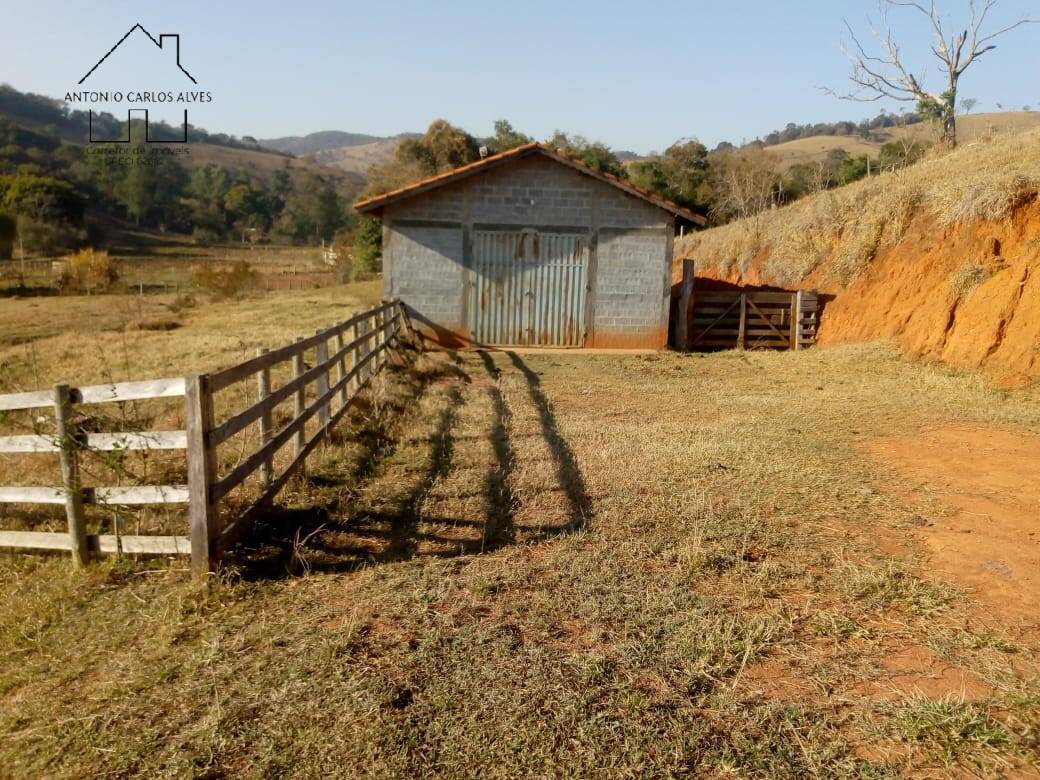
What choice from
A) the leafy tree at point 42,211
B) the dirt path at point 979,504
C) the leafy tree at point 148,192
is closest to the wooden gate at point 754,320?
the dirt path at point 979,504

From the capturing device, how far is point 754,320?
1602cm

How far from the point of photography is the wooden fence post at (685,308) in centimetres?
1566

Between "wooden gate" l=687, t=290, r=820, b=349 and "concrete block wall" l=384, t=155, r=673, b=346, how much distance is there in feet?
4.73

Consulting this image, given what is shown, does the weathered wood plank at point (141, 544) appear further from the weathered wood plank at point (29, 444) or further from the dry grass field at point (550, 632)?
the weathered wood plank at point (29, 444)

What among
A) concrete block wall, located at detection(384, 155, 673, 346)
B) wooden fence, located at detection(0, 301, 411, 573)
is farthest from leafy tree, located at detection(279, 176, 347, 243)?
wooden fence, located at detection(0, 301, 411, 573)

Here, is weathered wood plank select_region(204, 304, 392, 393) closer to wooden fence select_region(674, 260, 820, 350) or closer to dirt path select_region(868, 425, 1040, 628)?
dirt path select_region(868, 425, 1040, 628)

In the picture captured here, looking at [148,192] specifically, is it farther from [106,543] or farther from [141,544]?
[141,544]

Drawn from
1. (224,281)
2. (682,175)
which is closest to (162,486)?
(224,281)

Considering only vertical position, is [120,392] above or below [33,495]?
above

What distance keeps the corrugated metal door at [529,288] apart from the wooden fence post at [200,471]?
11.2m

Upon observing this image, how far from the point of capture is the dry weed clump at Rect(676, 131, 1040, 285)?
1315 cm

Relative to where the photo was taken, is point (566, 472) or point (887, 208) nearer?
point (566, 472)

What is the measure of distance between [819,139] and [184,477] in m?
109

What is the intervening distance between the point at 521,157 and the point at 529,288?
2.71m
